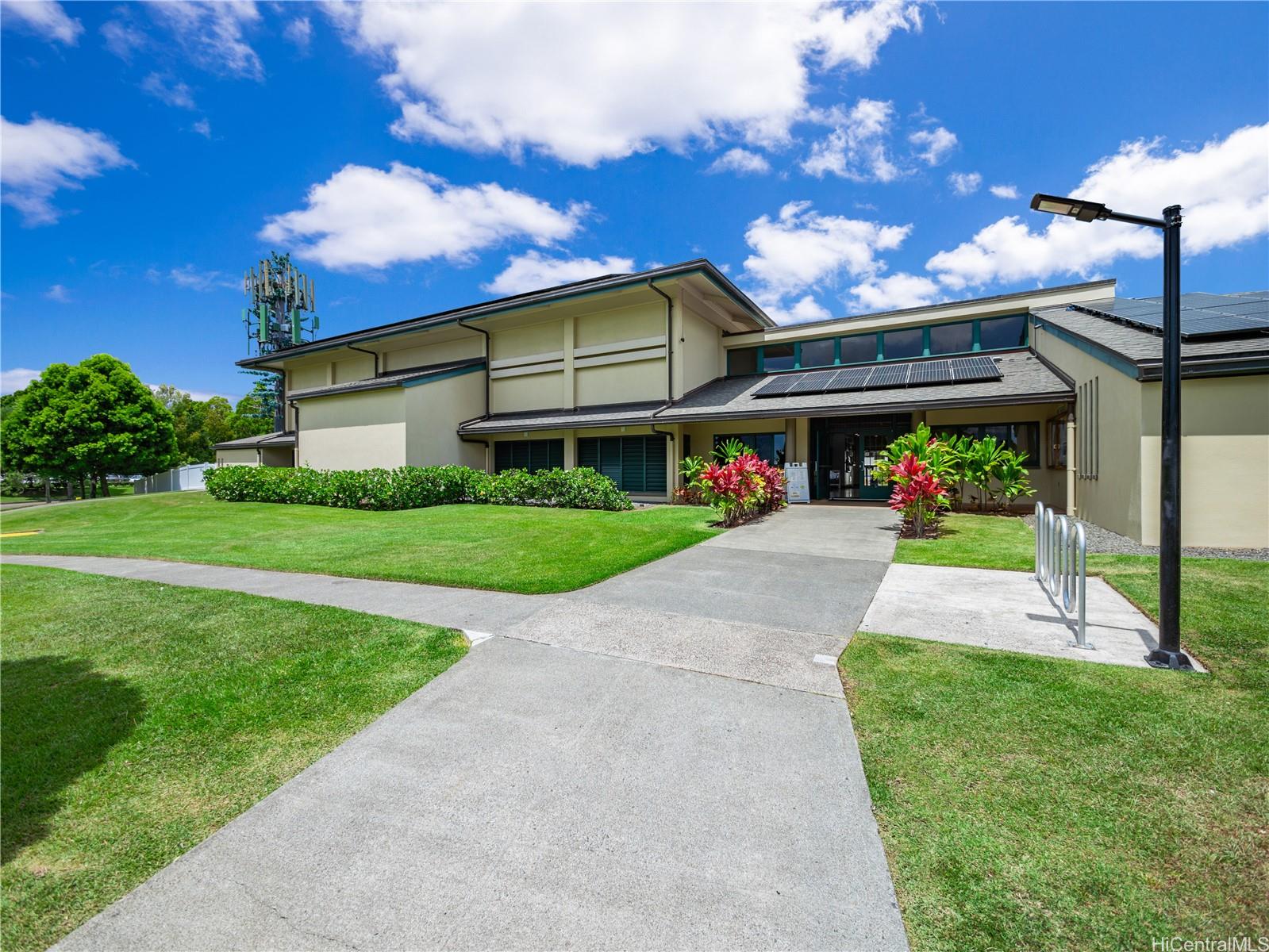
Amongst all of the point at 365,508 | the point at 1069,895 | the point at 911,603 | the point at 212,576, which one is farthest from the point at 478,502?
the point at 1069,895

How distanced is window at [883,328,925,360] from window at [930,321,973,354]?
400 millimetres

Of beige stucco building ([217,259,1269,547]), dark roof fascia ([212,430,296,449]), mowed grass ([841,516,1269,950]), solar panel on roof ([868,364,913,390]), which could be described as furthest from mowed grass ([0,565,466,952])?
dark roof fascia ([212,430,296,449])

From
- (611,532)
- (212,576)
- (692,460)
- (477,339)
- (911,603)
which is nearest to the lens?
(911,603)

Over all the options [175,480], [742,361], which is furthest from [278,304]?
[742,361]

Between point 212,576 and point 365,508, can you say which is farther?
point 365,508

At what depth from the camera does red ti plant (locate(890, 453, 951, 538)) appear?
10734 millimetres

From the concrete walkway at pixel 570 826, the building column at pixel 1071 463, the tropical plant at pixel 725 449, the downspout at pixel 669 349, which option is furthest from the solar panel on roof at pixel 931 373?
the concrete walkway at pixel 570 826

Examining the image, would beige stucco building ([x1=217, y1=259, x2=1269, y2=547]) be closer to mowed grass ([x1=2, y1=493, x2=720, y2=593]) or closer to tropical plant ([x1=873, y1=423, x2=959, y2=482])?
tropical plant ([x1=873, y1=423, x2=959, y2=482])

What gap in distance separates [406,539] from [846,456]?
13887 millimetres

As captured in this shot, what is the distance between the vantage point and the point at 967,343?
1842 cm

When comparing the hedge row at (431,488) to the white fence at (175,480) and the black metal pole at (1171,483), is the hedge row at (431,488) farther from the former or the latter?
the white fence at (175,480)

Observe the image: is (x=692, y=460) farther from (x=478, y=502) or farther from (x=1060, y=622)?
(x=1060, y=622)

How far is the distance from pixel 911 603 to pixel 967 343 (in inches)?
624

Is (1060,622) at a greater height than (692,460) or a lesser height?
lesser
